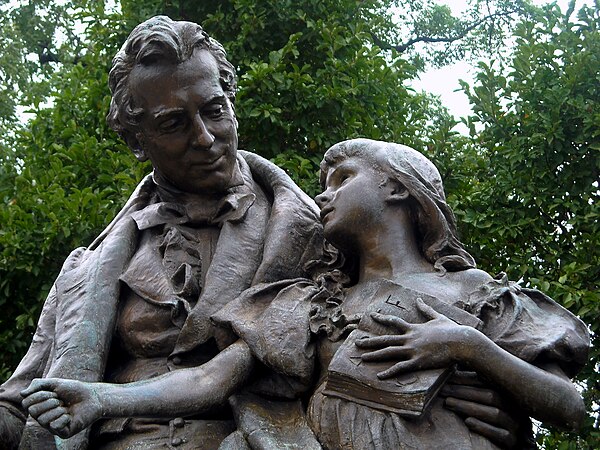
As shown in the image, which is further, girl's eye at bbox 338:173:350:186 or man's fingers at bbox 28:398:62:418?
girl's eye at bbox 338:173:350:186

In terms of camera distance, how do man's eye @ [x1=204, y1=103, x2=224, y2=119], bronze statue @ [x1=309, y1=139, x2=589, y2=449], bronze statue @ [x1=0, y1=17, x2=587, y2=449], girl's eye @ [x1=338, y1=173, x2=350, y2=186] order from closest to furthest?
bronze statue @ [x1=309, y1=139, x2=589, y2=449], bronze statue @ [x1=0, y1=17, x2=587, y2=449], girl's eye @ [x1=338, y1=173, x2=350, y2=186], man's eye @ [x1=204, y1=103, x2=224, y2=119]

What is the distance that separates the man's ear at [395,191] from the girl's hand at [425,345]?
0.54 m

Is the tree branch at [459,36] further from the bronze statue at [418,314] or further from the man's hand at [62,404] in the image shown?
the man's hand at [62,404]

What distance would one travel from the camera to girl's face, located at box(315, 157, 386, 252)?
4480mm

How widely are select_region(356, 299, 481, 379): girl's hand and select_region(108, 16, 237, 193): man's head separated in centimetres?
122

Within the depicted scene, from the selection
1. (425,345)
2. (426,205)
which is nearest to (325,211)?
(426,205)

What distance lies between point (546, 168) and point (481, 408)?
5594mm

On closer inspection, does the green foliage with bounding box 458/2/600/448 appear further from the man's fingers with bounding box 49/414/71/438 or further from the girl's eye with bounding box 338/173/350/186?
the man's fingers with bounding box 49/414/71/438

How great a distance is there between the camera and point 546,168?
9.39 meters

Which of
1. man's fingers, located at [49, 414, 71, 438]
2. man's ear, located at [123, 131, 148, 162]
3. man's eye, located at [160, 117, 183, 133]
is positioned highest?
man's eye, located at [160, 117, 183, 133]

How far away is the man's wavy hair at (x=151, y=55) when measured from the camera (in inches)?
189

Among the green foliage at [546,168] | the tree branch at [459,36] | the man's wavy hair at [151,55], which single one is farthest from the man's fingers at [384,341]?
the tree branch at [459,36]

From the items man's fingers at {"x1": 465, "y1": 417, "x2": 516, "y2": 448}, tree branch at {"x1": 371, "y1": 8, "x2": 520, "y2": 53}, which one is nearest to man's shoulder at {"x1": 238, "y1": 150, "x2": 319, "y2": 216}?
man's fingers at {"x1": 465, "y1": 417, "x2": 516, "y2": 448}

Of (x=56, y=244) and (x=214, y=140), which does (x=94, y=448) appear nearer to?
(x=214, y=140)
